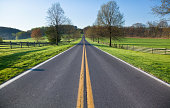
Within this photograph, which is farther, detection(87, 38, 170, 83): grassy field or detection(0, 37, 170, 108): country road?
detection(87, 38, 170, 83): grassy field

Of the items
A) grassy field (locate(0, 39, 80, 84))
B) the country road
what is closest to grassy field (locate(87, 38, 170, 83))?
the country road

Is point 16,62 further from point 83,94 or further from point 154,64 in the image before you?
point 154,64

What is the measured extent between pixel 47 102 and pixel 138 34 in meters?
119

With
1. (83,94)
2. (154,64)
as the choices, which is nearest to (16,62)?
(83,94)

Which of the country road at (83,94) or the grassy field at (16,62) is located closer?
the country road at (83,94)

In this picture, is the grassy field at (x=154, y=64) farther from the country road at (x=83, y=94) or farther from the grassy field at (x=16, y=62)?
the grassy field at (x=16, y=62)

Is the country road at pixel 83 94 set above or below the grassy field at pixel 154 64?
below

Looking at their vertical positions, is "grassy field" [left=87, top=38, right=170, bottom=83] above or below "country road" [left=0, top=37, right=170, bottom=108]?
above

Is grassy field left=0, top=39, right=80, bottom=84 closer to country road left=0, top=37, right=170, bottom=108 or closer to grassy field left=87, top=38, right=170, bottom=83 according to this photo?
country road left=0, top=37, right=170, bottom=108

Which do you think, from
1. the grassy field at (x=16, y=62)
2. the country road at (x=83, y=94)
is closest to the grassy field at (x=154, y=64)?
the country road at (x=83, y=94)

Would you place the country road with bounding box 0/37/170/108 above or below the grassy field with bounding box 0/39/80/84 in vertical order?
below

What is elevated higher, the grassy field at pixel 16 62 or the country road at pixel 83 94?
the grassy field at pixel 16 62

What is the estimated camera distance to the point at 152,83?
13.6 feet

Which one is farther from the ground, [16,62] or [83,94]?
[16,62]
